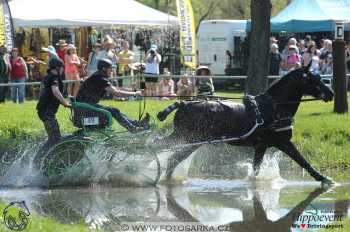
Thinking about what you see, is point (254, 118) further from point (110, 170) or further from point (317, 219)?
point (317, 219)

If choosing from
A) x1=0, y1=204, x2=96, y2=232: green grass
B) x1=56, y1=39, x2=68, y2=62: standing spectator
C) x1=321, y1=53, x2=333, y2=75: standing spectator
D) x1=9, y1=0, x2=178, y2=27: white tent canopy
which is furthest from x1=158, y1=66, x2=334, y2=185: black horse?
x1=9, y1=0, x2=178, y2=27: white tent canopy

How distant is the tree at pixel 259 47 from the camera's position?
16.4 meters

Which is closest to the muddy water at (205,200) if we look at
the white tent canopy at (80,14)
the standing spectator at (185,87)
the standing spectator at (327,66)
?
the standing spectator at (185,87)

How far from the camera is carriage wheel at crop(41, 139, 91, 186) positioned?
11.9 meters

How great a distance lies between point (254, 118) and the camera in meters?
12.0

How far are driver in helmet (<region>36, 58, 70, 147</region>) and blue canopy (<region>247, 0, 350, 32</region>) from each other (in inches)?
740

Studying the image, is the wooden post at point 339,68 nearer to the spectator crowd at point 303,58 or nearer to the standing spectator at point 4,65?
the spectator crowd at point 303,58

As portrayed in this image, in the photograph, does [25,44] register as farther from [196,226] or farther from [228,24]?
[196,226]

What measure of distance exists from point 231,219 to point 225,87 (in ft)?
71.7

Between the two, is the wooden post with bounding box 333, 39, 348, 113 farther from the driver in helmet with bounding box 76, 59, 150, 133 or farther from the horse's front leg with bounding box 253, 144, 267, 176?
the driver in helmet with bounding box 76, 59, 150, 133

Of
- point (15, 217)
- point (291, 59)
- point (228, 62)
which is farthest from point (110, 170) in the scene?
point (228, 62)

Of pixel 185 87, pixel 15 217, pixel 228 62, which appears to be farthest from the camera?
pixel 228 62

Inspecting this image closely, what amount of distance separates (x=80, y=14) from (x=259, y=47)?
38.6 ft

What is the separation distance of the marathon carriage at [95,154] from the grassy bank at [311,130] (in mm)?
1407
